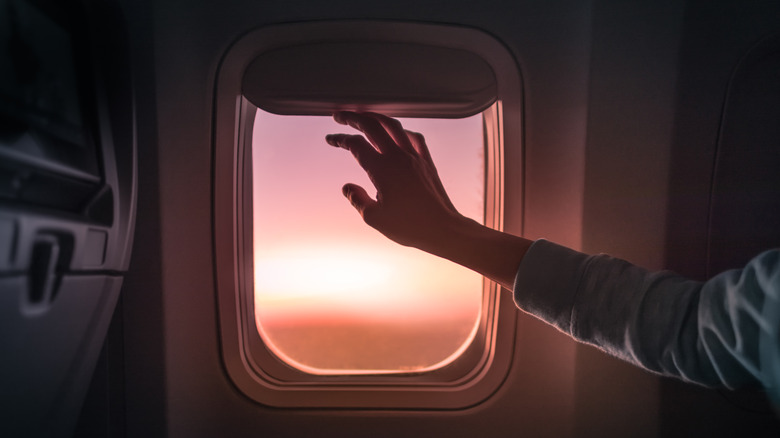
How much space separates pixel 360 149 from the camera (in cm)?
81

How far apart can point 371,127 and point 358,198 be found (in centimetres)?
18

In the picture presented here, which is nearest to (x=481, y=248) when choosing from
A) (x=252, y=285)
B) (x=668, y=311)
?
(x=668, y=311)

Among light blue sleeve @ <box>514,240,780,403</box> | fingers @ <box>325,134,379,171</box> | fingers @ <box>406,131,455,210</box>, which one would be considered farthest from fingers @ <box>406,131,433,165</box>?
light blue sleeve @ <box>514,240,780,403</box>

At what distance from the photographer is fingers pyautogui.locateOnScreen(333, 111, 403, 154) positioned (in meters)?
0.81

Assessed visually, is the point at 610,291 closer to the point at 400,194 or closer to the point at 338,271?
the point at 400,194

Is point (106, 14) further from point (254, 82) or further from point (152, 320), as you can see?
point (152, 320)

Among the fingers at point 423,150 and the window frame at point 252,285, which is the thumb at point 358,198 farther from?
the window frame at point 252,285

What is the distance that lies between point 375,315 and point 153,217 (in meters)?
0.65

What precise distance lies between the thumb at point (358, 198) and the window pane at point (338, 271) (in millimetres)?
83

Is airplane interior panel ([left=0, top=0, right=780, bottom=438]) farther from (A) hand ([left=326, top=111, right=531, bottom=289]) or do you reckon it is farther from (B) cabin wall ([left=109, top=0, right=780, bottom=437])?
(A) hand ([left=326, top=111, right=531, bottom=289])

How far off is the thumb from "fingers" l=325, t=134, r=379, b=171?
79 mm

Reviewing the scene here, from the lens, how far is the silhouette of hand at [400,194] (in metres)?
0.73

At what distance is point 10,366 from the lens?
55 centimetres

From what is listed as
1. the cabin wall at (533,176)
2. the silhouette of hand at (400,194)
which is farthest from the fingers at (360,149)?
the cabin wall at (533,176)
